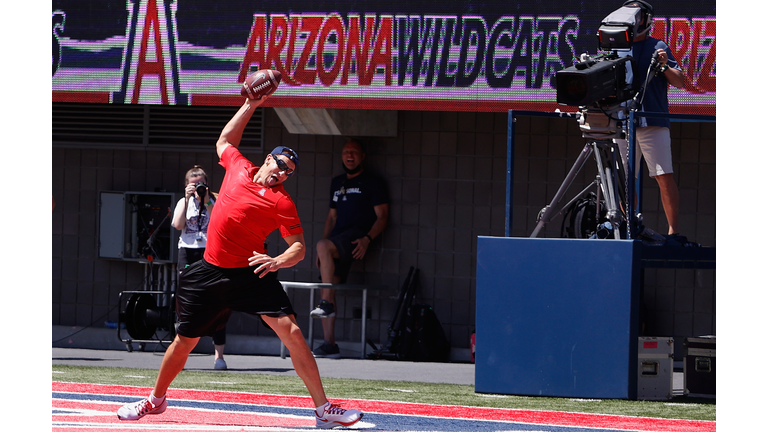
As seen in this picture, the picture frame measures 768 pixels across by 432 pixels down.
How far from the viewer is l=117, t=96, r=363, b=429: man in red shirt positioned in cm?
643

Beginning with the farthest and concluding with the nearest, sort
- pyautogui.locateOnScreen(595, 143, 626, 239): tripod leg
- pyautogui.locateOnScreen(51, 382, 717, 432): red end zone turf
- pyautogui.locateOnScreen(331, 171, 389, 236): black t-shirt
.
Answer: pyautogui.locateOnScreen(331, 171, 389, 236): black t-shirt, pyautogui.locateOnScreen(595, 143, 626, 239): tripod leg, pyautogui.locateOnScreen(51, 382, 717, 432): red end zone turf

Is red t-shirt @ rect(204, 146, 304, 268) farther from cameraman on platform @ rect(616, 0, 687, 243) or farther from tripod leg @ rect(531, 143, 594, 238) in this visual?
cameraman on platform @ rect(616, 0, 687, 243)

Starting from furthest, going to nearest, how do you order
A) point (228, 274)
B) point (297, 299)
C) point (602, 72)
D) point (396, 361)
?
1. point (297, 299)
2. point (396, 361)
3. point (602, 72)
4. point (228, 274)

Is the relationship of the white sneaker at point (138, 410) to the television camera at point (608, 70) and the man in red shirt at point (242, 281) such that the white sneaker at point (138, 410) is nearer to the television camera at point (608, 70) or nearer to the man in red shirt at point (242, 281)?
the man in red shirt at point (242, 281)

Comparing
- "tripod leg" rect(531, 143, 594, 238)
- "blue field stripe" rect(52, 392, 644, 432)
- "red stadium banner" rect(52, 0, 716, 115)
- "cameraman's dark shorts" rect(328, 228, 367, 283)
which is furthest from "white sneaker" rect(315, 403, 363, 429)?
"cameraman's dark shorts" rect(328, 228, 367, 283)

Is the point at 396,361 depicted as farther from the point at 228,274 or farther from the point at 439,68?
the point at 228,274

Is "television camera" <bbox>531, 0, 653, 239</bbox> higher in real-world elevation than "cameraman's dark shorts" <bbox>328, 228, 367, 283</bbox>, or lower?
higher

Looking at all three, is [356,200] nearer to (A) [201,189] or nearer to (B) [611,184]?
(A) [201,189]

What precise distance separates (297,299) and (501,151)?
2971 mm

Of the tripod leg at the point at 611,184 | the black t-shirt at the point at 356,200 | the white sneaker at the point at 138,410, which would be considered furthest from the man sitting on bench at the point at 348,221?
the white sneaker at the point at 138,410

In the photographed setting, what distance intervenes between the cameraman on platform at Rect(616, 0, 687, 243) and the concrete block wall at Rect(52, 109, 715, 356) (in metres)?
2.76

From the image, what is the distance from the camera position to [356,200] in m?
11.8

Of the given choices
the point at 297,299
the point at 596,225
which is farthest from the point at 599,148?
the point at 297,299

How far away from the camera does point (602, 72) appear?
25.8 feet
